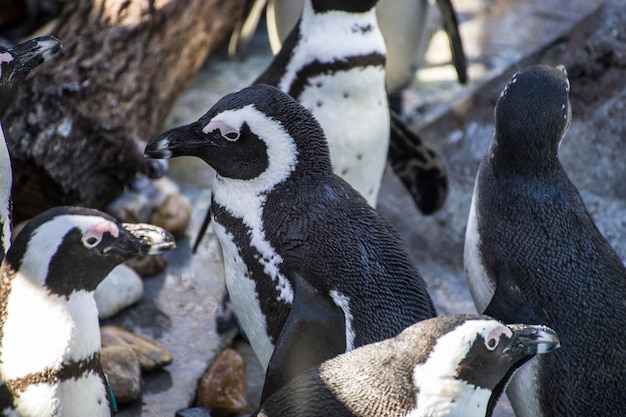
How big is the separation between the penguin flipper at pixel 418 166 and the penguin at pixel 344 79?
395 millimetres

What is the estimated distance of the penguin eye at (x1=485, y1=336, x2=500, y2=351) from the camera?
210 cm

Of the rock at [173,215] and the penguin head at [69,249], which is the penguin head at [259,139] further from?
the rock at [173,215]

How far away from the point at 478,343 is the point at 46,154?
211 centimetres

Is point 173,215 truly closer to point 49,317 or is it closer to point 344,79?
point 344,79

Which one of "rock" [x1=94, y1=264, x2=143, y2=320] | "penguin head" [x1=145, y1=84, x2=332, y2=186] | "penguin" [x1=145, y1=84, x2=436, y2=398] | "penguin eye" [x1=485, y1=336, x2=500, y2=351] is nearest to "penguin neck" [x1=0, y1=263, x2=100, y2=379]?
"penguin" [x1=145, y1=84, x2=436, y2=398]

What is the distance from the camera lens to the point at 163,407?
2.97 m

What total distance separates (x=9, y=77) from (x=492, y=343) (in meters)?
1.51

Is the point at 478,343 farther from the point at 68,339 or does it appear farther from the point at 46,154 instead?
the point at 46,154

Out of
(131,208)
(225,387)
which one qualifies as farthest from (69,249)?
(131,208)

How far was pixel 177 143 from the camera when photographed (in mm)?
2691

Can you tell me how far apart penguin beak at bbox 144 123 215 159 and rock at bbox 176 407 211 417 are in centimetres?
76

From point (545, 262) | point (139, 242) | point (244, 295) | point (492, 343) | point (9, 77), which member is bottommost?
point (545, 262)

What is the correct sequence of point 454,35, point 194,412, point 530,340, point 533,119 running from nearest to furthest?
1. point 530,340
2. point 533,119
3. point 194,412
4. point 454,35

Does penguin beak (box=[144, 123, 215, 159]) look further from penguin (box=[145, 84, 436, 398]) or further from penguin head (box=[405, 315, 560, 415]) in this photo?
penguin head (box=[405, 315, 560, 415])
